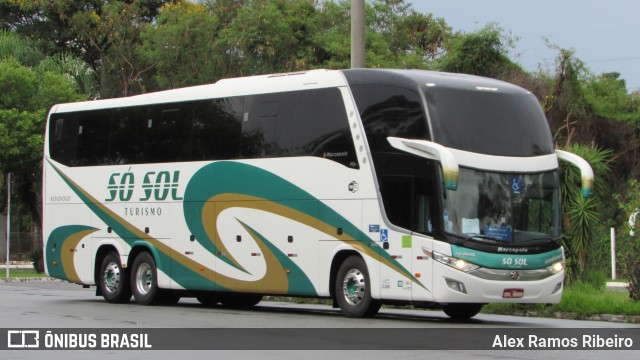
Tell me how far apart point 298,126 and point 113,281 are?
20.5 ft

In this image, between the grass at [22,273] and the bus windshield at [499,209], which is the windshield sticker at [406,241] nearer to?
the bus windshield at [499,209]

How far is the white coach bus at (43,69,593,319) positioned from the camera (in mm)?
19172

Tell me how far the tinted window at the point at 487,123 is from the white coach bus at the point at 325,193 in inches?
0.9

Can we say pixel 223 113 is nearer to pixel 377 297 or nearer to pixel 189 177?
pixel 189 177

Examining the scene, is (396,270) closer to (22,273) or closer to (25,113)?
(22,273)

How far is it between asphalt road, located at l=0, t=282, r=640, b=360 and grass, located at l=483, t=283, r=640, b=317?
0.72 meters

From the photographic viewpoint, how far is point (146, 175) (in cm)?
2464

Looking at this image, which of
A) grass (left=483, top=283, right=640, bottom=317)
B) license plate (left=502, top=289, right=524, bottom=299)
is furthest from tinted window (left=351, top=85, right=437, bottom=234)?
grass (left=483, top=283, right=640, bottom=317)

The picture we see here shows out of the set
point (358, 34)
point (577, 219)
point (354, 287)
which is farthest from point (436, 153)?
point (577, 219)

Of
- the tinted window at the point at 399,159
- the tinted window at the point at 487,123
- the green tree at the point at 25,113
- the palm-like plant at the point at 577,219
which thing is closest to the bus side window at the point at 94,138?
the tinted window at the point at 399,159

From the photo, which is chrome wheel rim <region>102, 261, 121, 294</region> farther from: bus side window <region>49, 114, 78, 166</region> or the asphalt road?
bus side window <region>49, 114, 78, 166</region>

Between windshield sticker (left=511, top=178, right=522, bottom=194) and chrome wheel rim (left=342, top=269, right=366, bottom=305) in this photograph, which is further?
chrome wheel rim (left=342, top=269, right=366, bottom=305)

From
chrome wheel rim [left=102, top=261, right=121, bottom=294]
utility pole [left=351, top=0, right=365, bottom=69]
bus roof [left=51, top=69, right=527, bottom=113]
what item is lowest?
chrome wheel rim [left=102, top=261, right=121, bottom=294]

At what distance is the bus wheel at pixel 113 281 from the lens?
82.9ft
